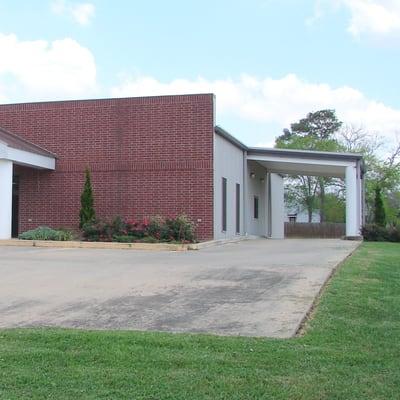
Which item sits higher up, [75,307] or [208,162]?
[208,162]

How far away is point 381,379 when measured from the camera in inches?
184

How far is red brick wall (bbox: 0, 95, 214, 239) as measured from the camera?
21375 mm

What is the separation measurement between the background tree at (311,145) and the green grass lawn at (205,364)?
48156 mm

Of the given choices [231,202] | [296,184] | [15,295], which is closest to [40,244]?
[231,202]

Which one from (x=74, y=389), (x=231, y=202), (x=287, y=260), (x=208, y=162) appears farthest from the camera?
(x=231, y=202)

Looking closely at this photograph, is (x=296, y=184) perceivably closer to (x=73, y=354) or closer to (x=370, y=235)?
(x=370, y=235)

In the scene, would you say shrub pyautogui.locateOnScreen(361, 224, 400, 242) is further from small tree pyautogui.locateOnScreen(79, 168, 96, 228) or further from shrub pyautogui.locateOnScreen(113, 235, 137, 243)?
small tree pyautogui.locateOnScreen(79, 168, 96, 228)

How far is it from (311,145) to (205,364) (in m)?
51.0

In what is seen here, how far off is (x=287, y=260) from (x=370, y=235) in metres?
13.8

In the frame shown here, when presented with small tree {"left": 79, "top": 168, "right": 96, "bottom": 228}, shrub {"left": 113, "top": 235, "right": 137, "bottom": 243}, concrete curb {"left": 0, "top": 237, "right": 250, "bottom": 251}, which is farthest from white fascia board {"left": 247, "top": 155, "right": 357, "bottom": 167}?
shrub {"left": 113, "top": 235, "right": 137, "bottom": 243}

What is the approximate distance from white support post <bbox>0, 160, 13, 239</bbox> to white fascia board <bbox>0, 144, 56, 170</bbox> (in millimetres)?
318

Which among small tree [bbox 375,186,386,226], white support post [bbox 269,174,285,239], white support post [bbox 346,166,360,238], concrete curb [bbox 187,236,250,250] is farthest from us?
white support post [bbox 269,174,285,239]

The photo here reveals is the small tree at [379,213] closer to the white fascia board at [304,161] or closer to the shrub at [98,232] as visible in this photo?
the white fascia board at [304,161]

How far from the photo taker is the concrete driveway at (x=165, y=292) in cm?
685
